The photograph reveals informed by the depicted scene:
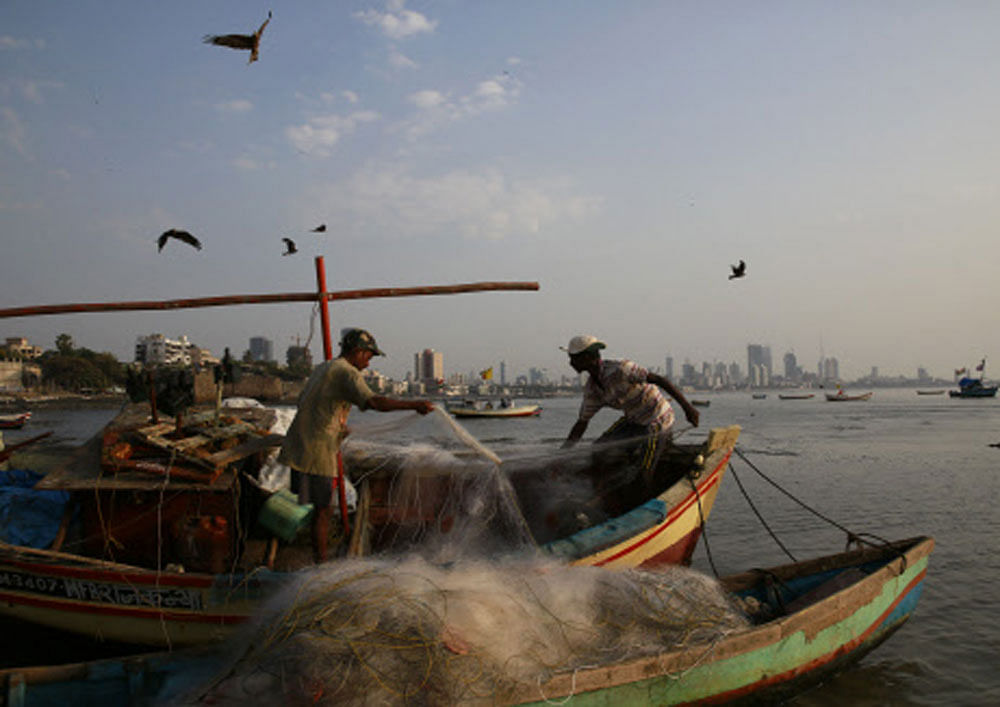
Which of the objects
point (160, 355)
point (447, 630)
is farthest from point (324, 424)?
point (160, 355)

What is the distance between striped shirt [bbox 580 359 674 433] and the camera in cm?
652

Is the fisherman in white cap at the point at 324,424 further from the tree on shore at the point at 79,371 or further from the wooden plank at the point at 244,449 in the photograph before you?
the tree on shore at the point at 79,371

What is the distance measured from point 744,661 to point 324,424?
Result: 136 inches

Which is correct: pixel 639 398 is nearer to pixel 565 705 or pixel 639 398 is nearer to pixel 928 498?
pixel 565 705

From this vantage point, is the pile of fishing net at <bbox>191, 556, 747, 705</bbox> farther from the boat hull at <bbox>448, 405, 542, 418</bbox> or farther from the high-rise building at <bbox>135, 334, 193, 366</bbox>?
the boat hull at <bbox>448, 405, 542, 418</bbox>

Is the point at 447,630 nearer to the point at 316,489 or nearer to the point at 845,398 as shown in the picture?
the point at 316,489

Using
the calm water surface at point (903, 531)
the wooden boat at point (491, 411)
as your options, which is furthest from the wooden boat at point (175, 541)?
the wooden boat at point (491, 411)

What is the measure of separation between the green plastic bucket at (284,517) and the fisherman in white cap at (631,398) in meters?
2.74

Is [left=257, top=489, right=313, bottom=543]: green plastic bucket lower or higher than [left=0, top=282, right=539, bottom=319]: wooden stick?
lower

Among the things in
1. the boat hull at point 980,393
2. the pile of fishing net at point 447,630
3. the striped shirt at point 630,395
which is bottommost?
the boat hull at point 980,393

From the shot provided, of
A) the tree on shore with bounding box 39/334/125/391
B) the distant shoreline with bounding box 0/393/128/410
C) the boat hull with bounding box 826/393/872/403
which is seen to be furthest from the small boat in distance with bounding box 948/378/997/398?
the tree on shore with bounding box 39/334/125/391

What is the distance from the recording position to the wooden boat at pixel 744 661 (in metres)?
3.53

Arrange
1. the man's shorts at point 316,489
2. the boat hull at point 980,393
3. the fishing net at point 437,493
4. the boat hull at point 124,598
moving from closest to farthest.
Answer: the boat hull at point 124,598 < the man's shorts at point 316,489 < the fishing net at point 437,493 < the boat hull at point 980,393

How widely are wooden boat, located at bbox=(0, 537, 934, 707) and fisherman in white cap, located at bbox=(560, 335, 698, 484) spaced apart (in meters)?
1.56
